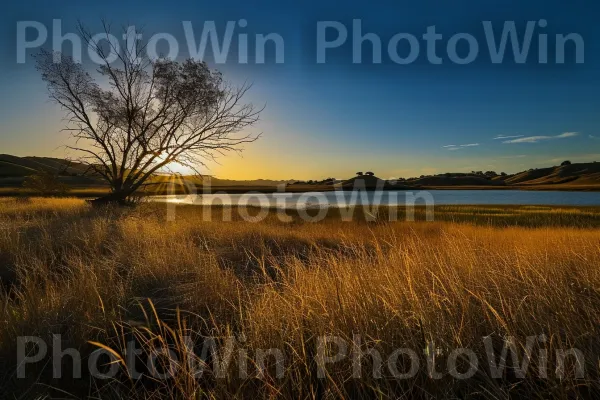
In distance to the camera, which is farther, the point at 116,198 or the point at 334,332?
the point at 116,198

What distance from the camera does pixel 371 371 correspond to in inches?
95.1

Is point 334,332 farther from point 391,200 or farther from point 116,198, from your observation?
point 391,200

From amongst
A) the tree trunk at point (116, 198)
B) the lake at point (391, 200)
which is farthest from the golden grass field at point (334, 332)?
the lake at point (391, 200)

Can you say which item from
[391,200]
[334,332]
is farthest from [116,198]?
[391,200]

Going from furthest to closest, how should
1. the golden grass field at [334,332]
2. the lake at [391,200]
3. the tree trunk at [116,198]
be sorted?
1. the lake at [391,200]
2. the tree trunk at [116,198]
3. the golden grass field at [334,332]

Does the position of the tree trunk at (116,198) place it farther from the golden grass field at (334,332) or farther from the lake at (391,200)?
the golden grass field at (334,332)

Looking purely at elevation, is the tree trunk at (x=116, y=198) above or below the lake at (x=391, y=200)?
above

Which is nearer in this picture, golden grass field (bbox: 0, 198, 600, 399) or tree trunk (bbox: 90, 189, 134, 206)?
golden grass field (bbox: 0, 198, 600, 399)

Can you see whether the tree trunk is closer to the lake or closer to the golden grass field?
the lake

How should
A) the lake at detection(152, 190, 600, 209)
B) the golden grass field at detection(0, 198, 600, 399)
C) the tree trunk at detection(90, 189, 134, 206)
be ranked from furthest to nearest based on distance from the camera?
the lake at detection(152, 190, 600, 209) < the tree trunk at detection(90, 189, 134, 206) < the golden grass field at detection(0, 198, 600, 399)

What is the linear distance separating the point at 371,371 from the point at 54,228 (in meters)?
10.1

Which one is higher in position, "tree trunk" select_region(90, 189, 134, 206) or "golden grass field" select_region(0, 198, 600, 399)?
"tree trunk" select_region(90, 189, 134, 206)

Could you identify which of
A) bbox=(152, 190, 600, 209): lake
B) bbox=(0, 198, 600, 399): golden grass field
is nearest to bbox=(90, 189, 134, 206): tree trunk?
bbox=(152, 190, 600, 209): lake

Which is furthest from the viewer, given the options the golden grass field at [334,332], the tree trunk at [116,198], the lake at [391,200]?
the lake at [391,200]
